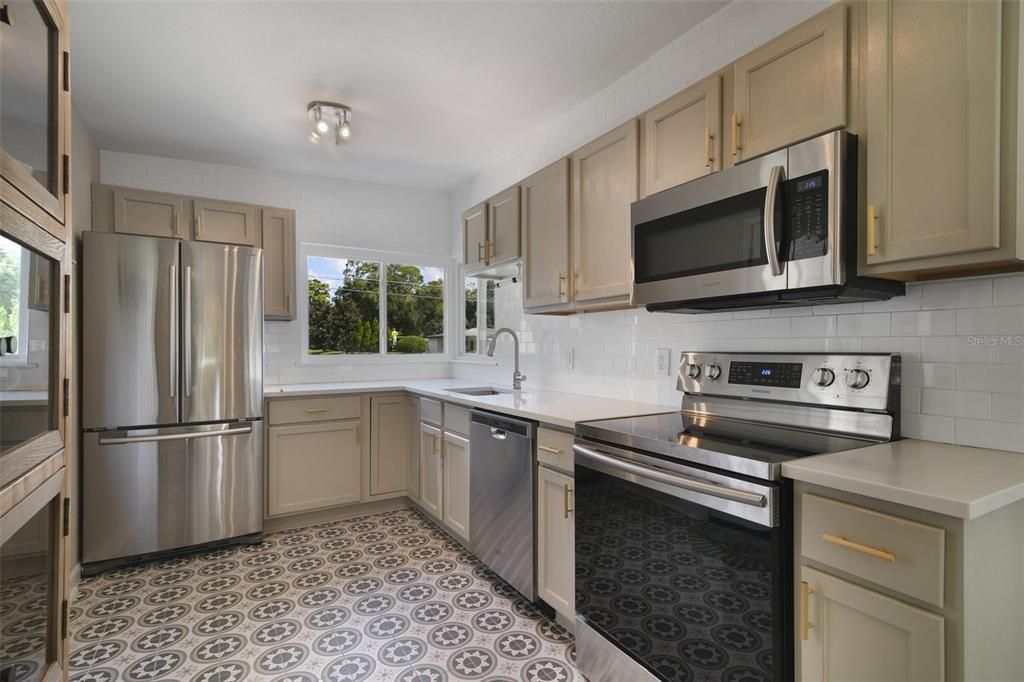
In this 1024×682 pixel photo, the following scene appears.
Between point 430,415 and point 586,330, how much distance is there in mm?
1167

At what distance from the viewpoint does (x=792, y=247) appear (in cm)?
156

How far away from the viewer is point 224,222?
3514 mm

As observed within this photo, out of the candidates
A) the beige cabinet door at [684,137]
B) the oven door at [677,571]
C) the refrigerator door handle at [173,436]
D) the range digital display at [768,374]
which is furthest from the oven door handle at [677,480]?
the refrigerator door handle at [173,436]

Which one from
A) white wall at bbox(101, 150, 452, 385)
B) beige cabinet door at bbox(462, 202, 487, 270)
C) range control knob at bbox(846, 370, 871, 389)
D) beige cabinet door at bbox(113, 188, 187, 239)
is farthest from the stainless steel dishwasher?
beige cabinet door at bbox(113, 188, 187, 239)

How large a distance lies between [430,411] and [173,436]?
4.80 feet

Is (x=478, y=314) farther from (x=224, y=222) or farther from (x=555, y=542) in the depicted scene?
(x=555, y=542)

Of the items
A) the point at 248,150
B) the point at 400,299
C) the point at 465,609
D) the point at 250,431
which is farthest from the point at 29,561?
the point at 400,299

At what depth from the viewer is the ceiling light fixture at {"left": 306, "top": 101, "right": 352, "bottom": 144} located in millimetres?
2979

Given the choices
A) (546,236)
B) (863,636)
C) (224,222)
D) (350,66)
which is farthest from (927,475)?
(224,222)

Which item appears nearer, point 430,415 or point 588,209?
point 588,209

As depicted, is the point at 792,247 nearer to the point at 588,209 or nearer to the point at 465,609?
the point at 588,209

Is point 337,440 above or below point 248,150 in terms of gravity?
below

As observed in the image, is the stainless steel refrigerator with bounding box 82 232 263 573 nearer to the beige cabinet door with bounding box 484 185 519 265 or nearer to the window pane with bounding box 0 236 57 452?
the beige cabinet door with bounding box 484 185 519 265

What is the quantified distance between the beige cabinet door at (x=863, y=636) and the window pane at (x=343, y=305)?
3768mm
